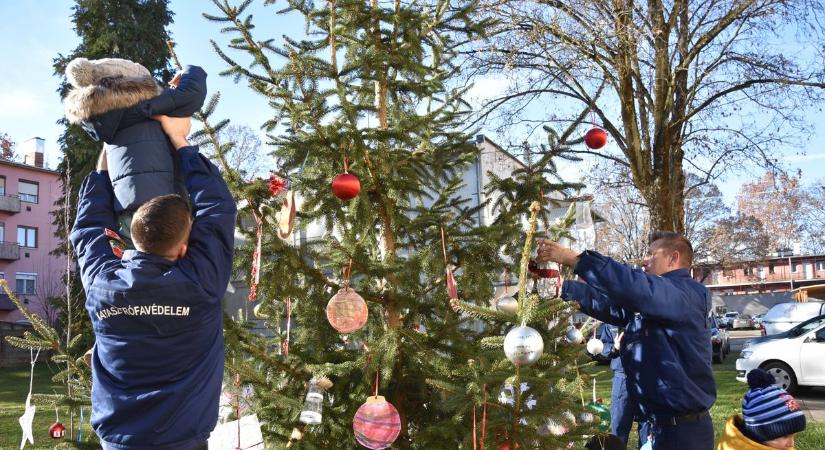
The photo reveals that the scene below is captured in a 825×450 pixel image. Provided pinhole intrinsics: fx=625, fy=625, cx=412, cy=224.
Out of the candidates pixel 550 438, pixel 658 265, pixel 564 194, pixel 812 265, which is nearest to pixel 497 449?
pixel 550 438

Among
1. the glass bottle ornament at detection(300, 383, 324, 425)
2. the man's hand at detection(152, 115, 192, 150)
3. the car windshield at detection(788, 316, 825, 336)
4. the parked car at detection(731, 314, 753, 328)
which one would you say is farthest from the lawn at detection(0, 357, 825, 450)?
the parked car at detection(731, 314, 753, 328)

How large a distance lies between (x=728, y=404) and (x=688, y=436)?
8850mm

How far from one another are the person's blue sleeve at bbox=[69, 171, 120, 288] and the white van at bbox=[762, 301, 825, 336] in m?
22.6

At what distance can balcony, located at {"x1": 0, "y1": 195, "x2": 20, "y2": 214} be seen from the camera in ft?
130

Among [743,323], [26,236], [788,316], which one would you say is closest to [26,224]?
[26,236]

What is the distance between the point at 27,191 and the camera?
4169 cm

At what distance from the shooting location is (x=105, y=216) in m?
2.73

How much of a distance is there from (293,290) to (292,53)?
59.7 inches

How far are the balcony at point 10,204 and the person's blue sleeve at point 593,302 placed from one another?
44.5m

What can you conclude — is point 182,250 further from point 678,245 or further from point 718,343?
point 718,343

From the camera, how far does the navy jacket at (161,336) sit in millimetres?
2297

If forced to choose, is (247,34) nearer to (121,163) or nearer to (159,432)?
(121,163)

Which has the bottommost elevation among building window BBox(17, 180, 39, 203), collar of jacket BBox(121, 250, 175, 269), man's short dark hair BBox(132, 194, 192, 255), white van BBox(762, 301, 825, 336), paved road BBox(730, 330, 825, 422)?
paved road BBox(730, 330, 825, 422)

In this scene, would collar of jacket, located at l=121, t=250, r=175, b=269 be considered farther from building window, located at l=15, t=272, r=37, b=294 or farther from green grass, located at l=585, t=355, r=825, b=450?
building window, located at l=15, t=272, r=37, b=294
